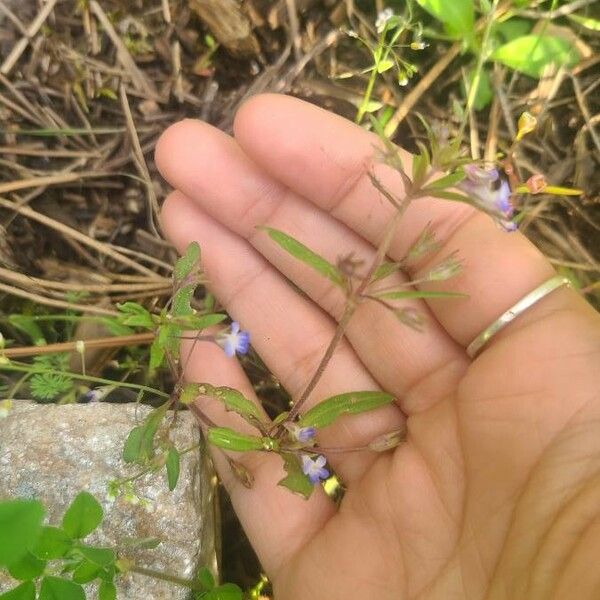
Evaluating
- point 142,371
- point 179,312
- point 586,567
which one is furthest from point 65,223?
point 586,567

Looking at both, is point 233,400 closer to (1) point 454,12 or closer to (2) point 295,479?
(2) point 295,479

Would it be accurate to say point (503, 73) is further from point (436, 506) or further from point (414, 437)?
point (436, 506)

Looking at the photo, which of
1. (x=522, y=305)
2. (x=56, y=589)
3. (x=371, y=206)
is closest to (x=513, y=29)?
(x=371, y=206)

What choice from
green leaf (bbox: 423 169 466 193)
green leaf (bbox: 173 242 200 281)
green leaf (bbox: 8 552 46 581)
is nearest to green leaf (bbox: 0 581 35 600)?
green leaf (bbox: 8 552 46 581)

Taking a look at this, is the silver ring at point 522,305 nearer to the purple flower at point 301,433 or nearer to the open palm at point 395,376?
the open palm at point 395,376

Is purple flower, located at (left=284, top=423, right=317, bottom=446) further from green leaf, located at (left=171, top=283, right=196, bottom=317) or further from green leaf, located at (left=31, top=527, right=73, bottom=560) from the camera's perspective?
green leaf, located at (left=31, top=527, right=73, bottom=560)

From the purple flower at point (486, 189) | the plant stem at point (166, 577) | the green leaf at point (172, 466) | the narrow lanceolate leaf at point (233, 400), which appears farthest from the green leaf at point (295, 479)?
the purple flower at point (486, 189)
